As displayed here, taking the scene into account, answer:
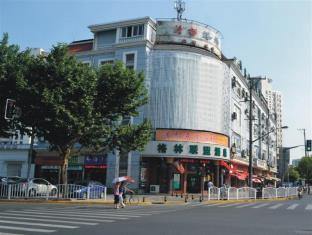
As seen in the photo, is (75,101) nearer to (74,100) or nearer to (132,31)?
(74,100)

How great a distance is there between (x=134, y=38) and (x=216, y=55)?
28.3 feet

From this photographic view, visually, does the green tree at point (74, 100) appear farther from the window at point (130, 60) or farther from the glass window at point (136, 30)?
the glass window at point (136, 30)

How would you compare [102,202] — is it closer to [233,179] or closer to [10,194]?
[10,194]

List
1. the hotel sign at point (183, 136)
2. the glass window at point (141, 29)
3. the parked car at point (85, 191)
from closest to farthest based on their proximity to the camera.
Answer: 1. the parked car at point (85, 191)
2. the hotel sign at point (183, 136)
3. the glass window at point (141, 29)

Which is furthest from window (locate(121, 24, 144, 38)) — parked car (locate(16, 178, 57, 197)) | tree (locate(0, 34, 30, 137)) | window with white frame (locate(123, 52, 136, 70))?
parked car (locate(16, 178, 57, 197))

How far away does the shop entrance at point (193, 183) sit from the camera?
39125 mm

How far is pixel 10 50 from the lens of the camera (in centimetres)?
2495

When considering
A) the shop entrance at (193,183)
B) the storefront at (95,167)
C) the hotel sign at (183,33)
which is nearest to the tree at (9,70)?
the storefront at (95,167)

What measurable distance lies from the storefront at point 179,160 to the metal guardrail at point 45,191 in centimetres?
1256

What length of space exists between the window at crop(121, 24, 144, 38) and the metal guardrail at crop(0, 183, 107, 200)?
62.5 feet

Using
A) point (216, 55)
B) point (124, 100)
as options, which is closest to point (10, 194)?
point (124, 100)

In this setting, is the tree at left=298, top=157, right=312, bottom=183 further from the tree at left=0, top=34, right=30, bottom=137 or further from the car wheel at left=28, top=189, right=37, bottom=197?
the tree at left=0, top=34, right=30, bottom=137

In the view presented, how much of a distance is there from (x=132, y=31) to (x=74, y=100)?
18.2 metres

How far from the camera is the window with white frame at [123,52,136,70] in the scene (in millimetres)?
39412
